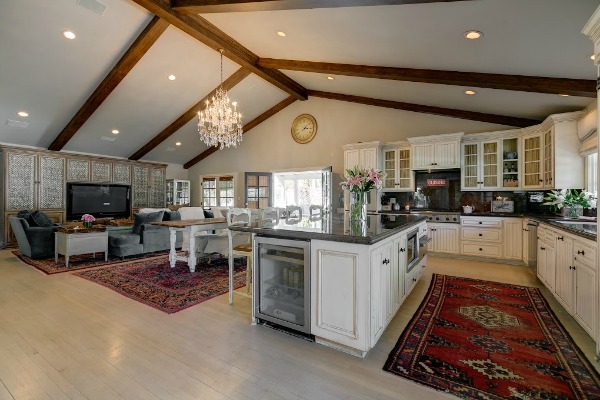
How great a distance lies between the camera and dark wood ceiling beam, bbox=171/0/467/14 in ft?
8.78

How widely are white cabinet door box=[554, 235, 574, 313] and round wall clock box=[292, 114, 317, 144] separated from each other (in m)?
5.85

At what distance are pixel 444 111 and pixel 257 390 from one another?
5.90 metres

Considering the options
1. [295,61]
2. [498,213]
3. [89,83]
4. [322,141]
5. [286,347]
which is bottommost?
[286,347]

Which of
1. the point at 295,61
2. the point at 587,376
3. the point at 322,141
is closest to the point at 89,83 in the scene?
the point at 295,61

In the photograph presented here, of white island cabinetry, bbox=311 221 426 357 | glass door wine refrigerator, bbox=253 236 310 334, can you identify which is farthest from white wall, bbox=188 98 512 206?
glass door wine refrigerator, bbox=253 236 310 334

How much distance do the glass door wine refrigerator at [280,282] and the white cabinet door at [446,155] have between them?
439 cm

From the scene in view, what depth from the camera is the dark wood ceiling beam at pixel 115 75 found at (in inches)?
176

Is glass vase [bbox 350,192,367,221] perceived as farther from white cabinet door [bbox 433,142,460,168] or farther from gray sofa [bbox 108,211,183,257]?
gray sofa [bbox 108,211,183,257]

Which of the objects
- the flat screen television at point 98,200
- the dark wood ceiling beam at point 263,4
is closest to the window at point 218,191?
the flat screen television at point 98,200

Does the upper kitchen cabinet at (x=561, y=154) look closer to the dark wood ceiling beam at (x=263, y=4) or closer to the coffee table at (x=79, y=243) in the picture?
the dark wood ceiling beam at (x=263, y=4)

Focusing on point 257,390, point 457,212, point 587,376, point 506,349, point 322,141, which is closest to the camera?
point 257,390

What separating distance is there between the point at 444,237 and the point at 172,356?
5081 millimetres

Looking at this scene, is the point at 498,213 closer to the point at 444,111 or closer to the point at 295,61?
the point at 444,111

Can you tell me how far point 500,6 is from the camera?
233 cm
